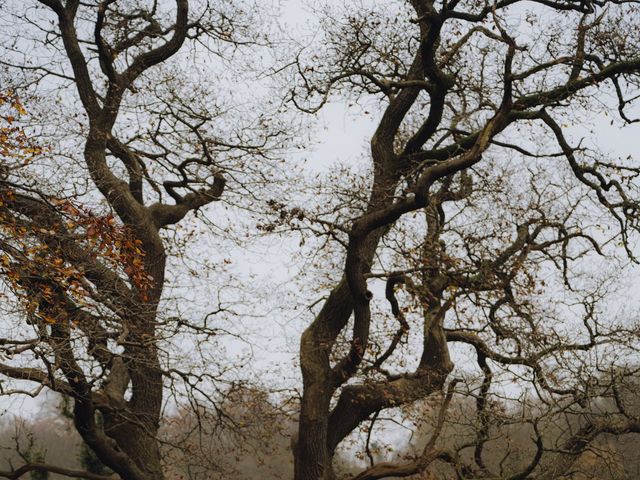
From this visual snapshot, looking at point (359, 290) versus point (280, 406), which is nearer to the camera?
point (359, 290)

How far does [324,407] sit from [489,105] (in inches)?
191

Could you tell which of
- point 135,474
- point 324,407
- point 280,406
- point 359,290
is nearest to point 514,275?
point 359,290

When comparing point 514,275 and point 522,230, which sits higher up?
point 522,230

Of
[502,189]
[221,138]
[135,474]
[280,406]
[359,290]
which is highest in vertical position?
[221,138]

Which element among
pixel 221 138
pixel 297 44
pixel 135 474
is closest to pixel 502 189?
pixel 297 44

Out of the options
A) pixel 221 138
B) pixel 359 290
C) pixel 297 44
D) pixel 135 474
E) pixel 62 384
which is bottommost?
pixel 135 474

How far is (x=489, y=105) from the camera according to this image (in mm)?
10773

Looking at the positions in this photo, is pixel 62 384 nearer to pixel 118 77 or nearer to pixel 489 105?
pixel 118 77

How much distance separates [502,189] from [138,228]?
17.0ft

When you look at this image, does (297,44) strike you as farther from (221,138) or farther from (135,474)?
(135,474)

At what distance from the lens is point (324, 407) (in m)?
9.95

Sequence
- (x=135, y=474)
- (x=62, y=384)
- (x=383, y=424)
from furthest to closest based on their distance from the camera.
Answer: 1. (x=383, y=424)
2. (x=135, y=474)
3. (x=62, y=384)

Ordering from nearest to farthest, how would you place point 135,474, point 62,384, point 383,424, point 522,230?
point 62,384 < point 135,474 < point 522,230 < point 383,424

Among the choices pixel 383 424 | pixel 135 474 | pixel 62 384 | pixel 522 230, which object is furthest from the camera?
pixel 383 424
